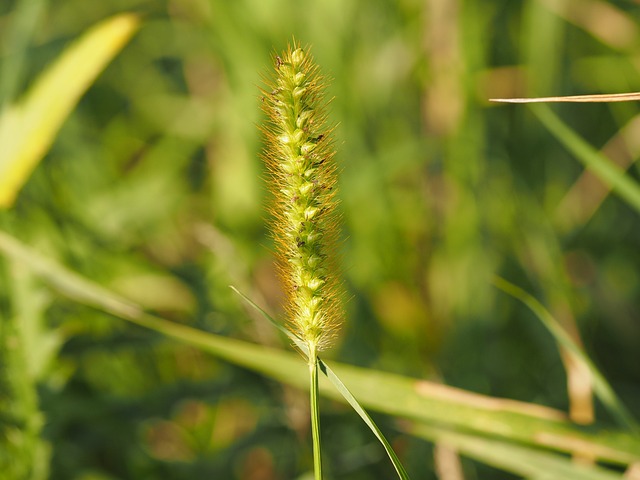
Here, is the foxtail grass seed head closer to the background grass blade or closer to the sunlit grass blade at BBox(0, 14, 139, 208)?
the background grass blade

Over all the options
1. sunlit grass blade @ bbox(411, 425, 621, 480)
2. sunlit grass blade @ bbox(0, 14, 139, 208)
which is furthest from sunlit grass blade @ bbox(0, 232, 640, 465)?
sunlit grass blade @ bbox(0, 14, 139, 208)

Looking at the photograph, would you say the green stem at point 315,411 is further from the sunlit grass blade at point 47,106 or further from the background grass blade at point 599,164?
the sunlit grass blade at point 47,106

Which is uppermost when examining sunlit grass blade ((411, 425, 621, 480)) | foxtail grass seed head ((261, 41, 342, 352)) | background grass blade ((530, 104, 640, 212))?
background grass blade ((530, 104, 640, 212))

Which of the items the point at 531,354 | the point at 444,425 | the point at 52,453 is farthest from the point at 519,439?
the point at 531,354

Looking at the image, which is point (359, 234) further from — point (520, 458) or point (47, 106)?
point (520, 458)

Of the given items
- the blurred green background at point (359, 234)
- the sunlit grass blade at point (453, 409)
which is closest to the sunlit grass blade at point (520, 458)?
the sunlit grass blade at point (453, 409)
